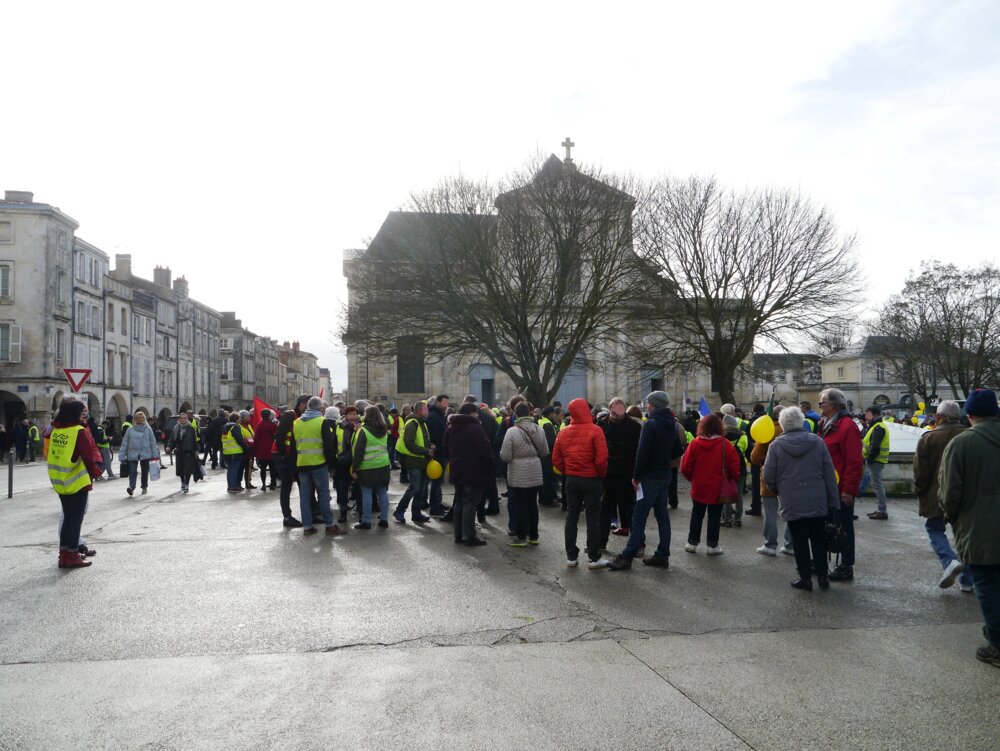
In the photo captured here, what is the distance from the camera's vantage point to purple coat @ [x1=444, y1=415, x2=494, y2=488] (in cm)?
1000

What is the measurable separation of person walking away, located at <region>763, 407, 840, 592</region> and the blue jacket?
131 centimetres

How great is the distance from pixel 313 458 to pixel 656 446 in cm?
508

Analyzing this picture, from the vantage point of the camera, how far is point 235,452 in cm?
1708

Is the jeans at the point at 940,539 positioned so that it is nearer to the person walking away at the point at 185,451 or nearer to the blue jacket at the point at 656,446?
the blue jacket at the point at 656,446

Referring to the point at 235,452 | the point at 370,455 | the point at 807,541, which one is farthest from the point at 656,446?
the point at 235,452

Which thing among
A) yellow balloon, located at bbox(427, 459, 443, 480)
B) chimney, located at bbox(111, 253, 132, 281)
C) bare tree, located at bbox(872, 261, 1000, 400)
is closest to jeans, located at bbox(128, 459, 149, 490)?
yellow balloon, located at bbox(427, 459, 443, 480)

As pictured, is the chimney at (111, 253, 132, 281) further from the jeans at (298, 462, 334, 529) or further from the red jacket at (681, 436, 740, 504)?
the red jacket at (681, 436, 740, 504)

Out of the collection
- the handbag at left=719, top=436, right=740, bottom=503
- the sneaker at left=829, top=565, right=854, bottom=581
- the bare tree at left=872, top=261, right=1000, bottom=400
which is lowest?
the sneaker at left=829, top=565, right=854, bottom=581

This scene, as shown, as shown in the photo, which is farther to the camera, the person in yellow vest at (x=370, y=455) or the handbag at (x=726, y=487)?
the person in yellow vest at (x=370, y=455)

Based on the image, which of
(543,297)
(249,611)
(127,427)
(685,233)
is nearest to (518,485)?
(249,611)

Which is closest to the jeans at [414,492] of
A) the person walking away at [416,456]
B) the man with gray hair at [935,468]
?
the person walking away at [416,456]

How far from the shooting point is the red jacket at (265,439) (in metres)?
16.1

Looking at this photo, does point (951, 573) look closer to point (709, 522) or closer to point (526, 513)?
point (709, 522)

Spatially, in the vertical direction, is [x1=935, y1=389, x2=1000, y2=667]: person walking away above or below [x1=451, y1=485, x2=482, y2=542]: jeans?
above
